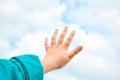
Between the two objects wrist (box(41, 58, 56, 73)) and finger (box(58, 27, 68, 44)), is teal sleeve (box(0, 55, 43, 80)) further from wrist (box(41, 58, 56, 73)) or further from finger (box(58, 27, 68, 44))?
finger (box(58, 27, 68, 44))

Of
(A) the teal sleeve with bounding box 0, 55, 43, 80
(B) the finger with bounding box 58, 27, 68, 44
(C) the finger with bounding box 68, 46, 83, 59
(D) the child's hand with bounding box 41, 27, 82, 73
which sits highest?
(A) the teal sleeve with bounding box 0, 55, 43, 80

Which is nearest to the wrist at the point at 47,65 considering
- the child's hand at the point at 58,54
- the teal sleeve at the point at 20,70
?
the child's hand at the point at 58,54

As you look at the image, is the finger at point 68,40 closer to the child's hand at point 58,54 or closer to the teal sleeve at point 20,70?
the child's hand at point 58,54

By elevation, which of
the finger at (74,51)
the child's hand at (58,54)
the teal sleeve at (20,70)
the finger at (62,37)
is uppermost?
the teal sleeve at (20,70)

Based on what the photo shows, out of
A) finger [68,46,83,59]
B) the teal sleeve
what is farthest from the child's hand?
the teal sleeve

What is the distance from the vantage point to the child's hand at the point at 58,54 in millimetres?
2372

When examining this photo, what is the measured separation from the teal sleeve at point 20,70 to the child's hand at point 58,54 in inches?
11.2

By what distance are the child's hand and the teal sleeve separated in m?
0.28

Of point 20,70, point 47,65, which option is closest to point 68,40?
point 47,65

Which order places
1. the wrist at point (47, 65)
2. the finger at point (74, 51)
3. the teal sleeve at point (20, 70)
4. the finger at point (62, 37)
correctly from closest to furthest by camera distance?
the teal sleeve at point (20, 70) → the wrist at point (47, 65) → the finger at point (74, 51) → the finger at point (62, 37)

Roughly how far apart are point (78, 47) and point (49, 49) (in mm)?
294

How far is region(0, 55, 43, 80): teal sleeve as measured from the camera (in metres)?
1.93

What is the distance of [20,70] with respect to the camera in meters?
1.95

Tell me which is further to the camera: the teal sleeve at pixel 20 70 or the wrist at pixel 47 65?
the wrist at pixel 47 65
